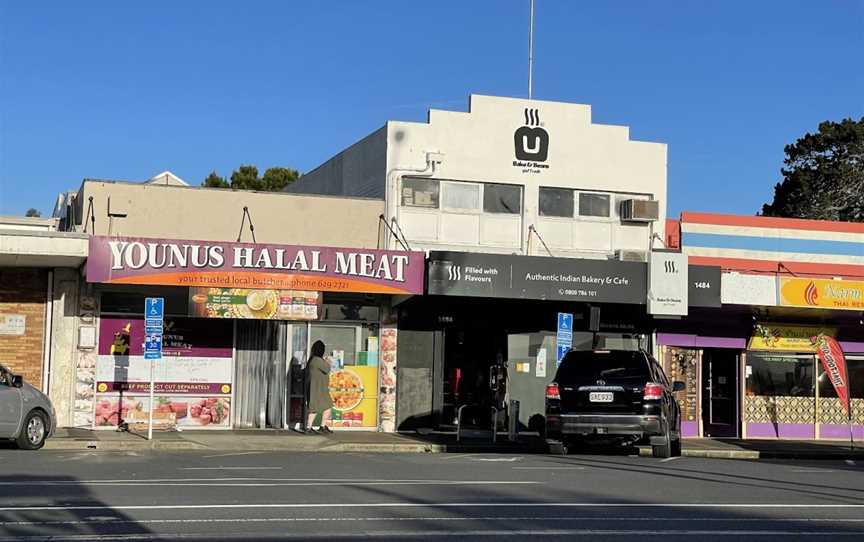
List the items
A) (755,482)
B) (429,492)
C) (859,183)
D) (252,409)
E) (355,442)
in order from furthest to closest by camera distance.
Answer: (859,183) < (252,409) < (355,442) < (755,482) < (429,492)

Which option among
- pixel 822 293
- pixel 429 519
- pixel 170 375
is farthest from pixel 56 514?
pixel 822 293

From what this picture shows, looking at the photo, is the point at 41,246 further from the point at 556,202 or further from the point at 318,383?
the point at 556,202

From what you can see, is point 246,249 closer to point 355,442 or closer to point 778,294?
point 355,442

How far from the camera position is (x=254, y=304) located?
23.6m

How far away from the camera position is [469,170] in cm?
2667

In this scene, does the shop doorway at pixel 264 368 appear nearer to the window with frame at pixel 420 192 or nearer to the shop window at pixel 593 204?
the window with frame at pixel 420 192

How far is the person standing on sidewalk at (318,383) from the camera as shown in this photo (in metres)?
23.9

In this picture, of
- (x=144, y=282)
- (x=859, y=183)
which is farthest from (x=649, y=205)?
(x=859, y=183)

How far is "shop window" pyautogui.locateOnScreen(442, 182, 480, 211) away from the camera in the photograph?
26.5 m

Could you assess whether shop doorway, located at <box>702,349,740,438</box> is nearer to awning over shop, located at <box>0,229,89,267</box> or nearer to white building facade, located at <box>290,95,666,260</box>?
white building facade, located at <box>290,95,666,260</box>

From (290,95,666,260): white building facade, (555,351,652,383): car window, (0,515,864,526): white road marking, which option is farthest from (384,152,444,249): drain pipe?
(0,515,864,526): white road marking

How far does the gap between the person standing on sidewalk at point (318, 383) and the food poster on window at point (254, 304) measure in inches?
31.7

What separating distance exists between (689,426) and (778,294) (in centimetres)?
416

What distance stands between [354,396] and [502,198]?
587cm
